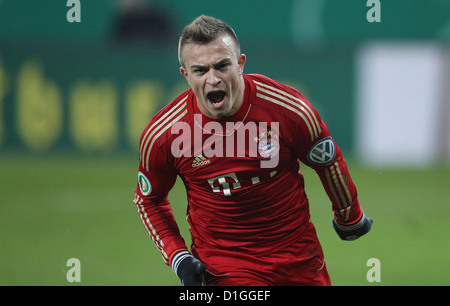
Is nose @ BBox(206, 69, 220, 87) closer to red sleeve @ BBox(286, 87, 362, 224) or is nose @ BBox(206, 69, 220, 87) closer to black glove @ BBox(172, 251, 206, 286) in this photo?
red sleeve @ BBox(286, 87, 362, 224)

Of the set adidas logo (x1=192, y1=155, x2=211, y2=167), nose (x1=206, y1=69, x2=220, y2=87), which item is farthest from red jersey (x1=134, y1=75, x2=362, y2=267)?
nose (x1=206, y1=69, x2=220, y2=87)

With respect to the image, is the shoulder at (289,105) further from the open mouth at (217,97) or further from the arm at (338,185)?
the open mouth at (217,97)

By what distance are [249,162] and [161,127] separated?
489mm

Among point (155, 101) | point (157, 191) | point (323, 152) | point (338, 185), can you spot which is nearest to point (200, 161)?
point (157, 191)

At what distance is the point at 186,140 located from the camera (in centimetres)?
404

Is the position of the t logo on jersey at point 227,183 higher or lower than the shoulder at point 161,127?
lower

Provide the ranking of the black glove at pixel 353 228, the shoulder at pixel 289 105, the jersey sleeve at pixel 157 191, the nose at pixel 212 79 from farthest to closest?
the black glove at pixel 353 228 → the jersey sleeve at pixel 157 191 → the shoulder at pixel 289 105 → the nose at pixel 212 79

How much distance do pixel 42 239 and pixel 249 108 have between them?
4837mm

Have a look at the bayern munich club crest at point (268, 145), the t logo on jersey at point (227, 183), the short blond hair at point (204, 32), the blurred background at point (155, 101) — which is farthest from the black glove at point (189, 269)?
the blurred background at point (155, 101)

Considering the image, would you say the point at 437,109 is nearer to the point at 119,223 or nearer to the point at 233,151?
the point at 119,223

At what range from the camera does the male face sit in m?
3.84

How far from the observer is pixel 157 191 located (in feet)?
13.9

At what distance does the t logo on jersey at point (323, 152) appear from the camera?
4000 mm

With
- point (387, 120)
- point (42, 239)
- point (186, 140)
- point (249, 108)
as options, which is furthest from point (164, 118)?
point (387, 120)
